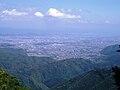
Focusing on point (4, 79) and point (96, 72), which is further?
point (96, 72)

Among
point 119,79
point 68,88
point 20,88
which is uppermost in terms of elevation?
point 119,79

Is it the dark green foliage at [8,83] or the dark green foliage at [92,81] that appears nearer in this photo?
the dark green foliage at [8,83]

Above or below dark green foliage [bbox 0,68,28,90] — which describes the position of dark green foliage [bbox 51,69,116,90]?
below

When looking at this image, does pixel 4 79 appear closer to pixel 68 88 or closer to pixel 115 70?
pixel 115 70

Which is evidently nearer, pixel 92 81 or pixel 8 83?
pixel 8 83

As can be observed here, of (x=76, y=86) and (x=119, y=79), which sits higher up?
(x=119, y=79)

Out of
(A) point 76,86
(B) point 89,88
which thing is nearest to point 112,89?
(B) point 89,88

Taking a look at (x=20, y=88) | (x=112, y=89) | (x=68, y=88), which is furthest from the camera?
(x=68, y=88)

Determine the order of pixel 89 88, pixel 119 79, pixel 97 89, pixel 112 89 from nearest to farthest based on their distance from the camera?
pixel 119 79, pixel 112 89, pixel 97 89, pixel 89 88

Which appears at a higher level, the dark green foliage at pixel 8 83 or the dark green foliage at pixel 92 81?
the dark green foliage at pixel 8 83

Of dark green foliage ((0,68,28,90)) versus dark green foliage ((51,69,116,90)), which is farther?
dark green foliage ((51,69,116,90))

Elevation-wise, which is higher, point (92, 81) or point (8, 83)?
point (8, 83)
